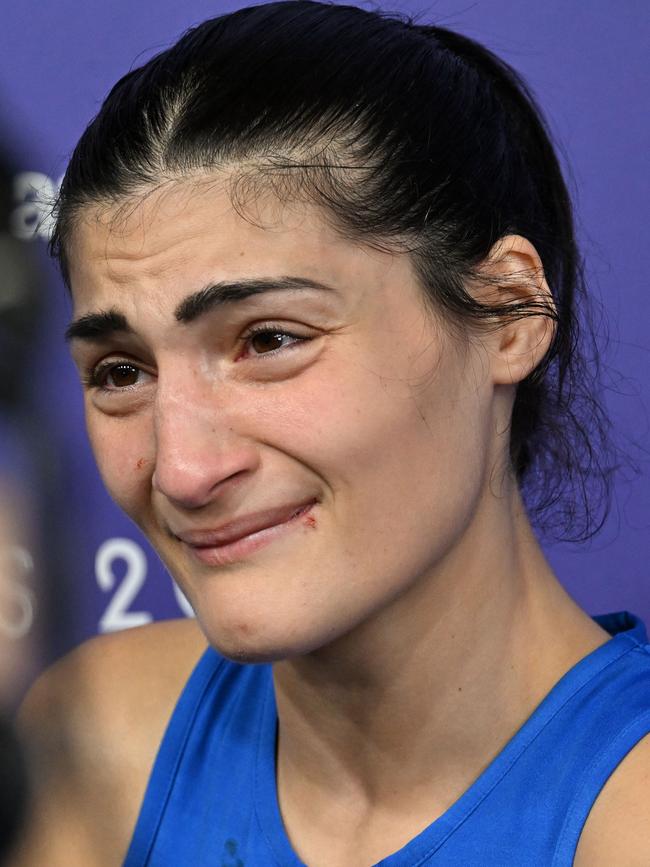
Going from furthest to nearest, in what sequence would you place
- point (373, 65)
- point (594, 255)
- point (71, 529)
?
point (594, 255) → point (373, 65) → point (71, 529)

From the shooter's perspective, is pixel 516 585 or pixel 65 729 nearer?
pixel 65 729

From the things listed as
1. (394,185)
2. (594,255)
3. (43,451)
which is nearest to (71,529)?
(43,451)

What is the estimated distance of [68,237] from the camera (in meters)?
1.05

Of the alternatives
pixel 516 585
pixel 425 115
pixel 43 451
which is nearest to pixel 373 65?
pixel 425 115

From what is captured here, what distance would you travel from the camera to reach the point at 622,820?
3.03 ft

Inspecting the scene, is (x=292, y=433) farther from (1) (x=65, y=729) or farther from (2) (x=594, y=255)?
(2) (x=594, y=255)

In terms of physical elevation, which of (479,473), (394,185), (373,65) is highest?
(373,65)

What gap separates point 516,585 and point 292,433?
29cm

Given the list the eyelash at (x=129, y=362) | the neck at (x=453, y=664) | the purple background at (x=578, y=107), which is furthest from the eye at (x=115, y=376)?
the purple background at (x=578, y=107)

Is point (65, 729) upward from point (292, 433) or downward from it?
downward

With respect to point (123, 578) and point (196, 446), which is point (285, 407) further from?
point (123, 578)

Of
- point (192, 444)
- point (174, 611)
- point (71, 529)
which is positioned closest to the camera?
point (71, 529)

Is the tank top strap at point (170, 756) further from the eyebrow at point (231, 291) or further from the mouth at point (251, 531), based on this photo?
the eyebrow at point (231, 291)

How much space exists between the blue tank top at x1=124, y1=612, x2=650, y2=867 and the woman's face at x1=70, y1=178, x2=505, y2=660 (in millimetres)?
188
